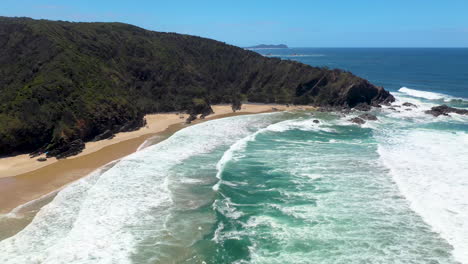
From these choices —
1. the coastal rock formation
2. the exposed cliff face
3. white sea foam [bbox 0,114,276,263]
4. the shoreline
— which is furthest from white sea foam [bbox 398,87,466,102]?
white sea foam [bbox 0,114,276,263]

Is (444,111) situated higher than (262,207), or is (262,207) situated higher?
(444,111)

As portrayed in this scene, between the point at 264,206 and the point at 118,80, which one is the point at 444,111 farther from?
the point at 118,80

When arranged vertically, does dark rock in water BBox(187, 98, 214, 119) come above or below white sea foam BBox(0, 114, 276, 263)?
above

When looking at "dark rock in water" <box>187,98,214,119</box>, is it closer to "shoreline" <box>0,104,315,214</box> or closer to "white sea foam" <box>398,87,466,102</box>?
"shoreline" <box>0,104,315,214</box>

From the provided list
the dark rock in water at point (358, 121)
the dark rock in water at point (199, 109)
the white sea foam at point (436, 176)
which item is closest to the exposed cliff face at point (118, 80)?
the dark rock in water at point (199, 109)

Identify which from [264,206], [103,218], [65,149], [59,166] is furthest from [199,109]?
[103,218]

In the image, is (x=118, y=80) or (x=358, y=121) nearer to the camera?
(x=358, y=121)

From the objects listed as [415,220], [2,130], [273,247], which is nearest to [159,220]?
[273,247]
